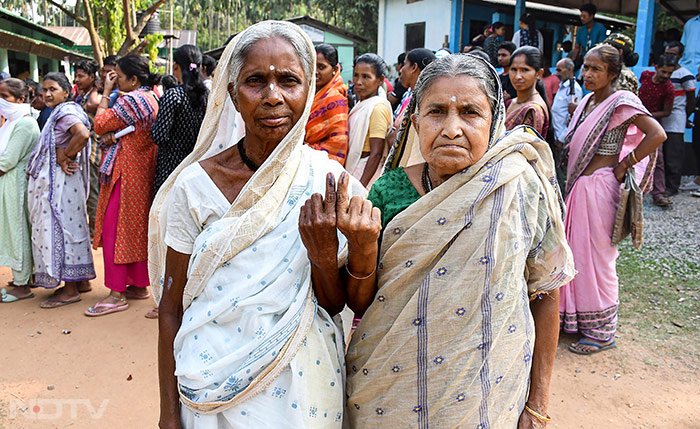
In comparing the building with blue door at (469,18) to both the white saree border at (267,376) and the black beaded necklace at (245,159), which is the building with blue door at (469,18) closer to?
the black beaded necklace at (245,159)

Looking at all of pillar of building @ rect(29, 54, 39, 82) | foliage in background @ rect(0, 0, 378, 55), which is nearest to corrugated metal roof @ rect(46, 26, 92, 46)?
foliage in background @ rect(0, 0, 378, 55)

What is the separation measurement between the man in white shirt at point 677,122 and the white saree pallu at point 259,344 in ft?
25.8

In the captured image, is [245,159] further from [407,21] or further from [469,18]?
[407,21]

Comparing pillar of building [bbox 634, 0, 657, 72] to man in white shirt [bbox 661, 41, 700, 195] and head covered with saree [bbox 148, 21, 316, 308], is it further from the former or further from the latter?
head covered with saree [bbox 148, 21, 316, 308]

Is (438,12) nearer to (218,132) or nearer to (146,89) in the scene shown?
(146,89)

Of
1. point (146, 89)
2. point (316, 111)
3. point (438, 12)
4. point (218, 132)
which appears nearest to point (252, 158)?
point (218, 132)

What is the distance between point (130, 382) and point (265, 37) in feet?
9.94

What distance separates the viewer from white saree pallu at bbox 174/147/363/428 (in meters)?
1.50

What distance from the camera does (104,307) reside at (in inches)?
194

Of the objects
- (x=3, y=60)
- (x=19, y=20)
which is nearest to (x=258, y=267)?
(x=3, y=60)

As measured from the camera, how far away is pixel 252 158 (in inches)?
68.7

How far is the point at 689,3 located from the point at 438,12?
6865 mm

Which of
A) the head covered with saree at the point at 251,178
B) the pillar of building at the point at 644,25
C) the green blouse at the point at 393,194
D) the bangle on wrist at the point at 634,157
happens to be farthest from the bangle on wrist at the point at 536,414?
the pillar of building at the point at 644,25

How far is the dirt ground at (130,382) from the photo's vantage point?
3.33 meters
